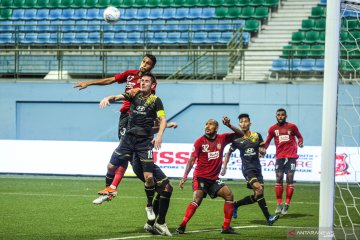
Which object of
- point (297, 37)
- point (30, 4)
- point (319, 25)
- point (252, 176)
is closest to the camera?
point (252, 176)

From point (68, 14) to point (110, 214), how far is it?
1813cm

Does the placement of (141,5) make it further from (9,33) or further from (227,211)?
(227,211)

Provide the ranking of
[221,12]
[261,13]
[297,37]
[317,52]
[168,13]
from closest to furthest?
[317,52] < [297,37] < [261,13] < [221,12] < [168,13]

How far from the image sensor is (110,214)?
49.5ft

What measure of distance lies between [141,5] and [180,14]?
6.35ft

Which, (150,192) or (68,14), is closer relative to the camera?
(150,192)

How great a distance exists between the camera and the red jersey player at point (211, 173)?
12.5 metres

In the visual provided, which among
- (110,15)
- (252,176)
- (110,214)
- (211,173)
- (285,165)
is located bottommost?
(110,214)

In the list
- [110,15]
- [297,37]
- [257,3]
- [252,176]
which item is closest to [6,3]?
[110,15]

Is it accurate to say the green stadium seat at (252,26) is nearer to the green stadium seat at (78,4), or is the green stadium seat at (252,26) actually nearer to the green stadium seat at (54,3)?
the green stadium seat at (78,4)

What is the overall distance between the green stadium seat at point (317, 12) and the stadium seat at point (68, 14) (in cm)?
908

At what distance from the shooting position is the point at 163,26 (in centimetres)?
3000

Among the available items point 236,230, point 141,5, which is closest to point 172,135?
point 141,5

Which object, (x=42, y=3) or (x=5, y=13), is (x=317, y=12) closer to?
(x=42, y=3)
